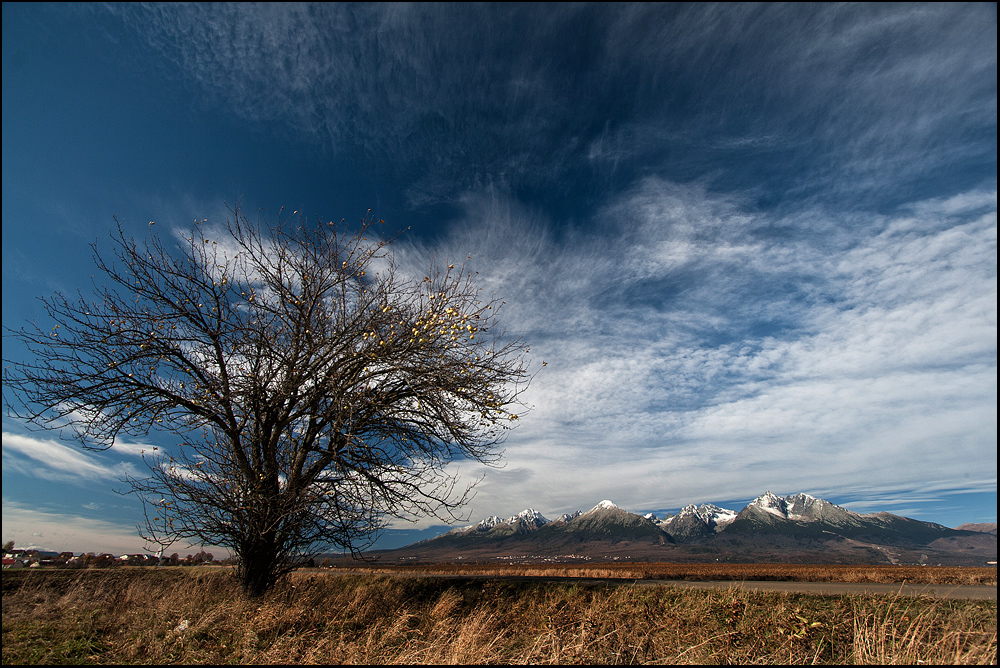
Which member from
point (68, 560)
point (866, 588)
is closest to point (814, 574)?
point (866, 588)

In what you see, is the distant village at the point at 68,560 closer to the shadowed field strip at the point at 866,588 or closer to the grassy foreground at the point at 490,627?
the grassy foreground at the point at 490,627

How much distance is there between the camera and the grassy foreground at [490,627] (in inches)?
274

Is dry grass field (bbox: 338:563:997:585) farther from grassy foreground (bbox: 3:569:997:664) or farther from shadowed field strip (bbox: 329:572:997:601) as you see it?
grassy foreground (bbox: 3:569:997:664)

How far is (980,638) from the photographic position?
6707 millimetres

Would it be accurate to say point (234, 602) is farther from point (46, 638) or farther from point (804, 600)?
point (804, 600)

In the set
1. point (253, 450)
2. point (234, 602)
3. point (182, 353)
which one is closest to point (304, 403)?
point (253, 450)

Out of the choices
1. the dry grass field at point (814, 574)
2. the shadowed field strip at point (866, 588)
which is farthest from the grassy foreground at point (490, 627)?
the dry grass field at point (814, 574)

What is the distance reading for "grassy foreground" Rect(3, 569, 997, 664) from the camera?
22.8 feet

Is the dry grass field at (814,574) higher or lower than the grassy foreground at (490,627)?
lower

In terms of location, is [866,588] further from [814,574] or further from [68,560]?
[68,560]

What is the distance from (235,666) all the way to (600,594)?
8.36m

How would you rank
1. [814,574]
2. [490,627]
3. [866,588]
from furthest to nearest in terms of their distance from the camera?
[814,574]
[866,588]
[490,627]

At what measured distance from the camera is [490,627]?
29.2 feet

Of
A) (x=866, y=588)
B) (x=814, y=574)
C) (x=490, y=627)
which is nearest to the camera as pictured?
(x=490, y=627)
